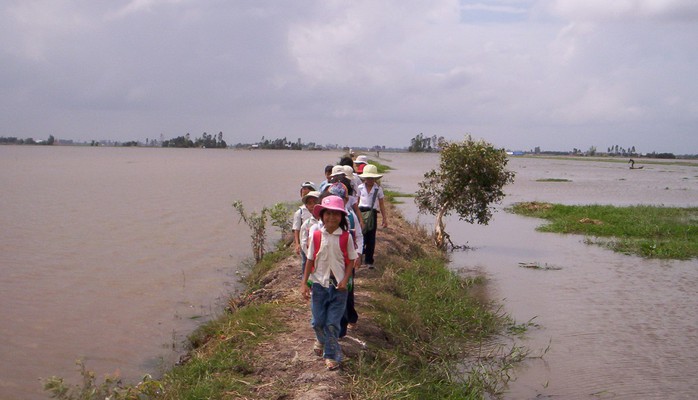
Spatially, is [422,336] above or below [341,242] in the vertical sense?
below

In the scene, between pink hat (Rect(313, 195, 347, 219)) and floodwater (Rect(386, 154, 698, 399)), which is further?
floodwater (Rect(386, 154, 698, 399))

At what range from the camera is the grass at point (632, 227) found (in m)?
15.9

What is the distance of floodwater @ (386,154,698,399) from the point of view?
745 cm

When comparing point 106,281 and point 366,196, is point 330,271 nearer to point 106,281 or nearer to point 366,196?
point 366,196

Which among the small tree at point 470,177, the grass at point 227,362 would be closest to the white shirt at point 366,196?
the grass at point 227,362

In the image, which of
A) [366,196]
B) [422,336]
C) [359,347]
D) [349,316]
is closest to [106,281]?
[366,196]

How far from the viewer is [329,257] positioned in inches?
222

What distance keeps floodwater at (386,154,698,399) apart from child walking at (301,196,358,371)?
255 cm

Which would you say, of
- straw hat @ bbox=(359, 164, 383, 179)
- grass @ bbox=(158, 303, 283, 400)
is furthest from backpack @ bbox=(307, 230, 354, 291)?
straw hat @ bbox=(359, 164, 383, 179)

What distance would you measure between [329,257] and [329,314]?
52 centimetres

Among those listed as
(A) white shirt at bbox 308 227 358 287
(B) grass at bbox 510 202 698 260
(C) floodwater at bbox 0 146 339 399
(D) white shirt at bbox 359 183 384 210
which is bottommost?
(C) floodwater at bbox 0 146 339 399

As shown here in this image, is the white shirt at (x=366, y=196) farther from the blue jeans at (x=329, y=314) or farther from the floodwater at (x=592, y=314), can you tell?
the blue jeans at (x=329, y=314)

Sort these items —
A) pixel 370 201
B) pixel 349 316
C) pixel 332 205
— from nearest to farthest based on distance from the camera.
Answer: pixel 332 205
pixel 349 316
pixel 370 201

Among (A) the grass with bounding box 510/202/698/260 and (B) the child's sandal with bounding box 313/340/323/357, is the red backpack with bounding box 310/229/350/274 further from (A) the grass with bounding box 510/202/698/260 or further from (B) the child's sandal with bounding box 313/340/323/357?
(A) the grass with bounding box 510/202/698/260
